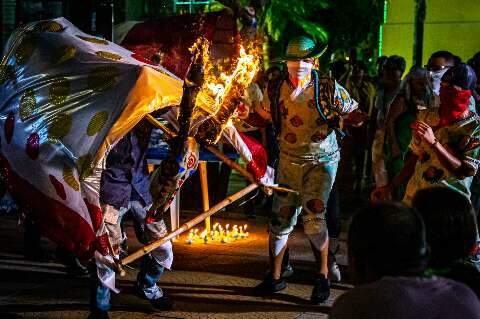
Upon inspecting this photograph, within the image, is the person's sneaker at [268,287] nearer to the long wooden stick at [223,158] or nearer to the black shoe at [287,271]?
the black shoe at [287,271]

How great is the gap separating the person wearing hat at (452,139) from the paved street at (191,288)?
149 cm

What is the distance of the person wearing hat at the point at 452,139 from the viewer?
19.5ft

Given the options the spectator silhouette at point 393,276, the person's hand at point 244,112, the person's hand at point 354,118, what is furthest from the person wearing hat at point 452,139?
the spectator silhouette at point 393,276

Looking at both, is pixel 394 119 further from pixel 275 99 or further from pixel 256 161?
pixel 256 161

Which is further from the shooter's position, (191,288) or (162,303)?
(191,288)

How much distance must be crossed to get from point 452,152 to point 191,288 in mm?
2625

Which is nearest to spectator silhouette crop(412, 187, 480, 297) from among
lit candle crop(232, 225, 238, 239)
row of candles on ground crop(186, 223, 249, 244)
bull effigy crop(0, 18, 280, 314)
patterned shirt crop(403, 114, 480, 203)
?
bull effigy crop(0, 18, 280, 314)

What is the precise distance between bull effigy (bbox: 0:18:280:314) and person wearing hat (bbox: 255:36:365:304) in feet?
3.87

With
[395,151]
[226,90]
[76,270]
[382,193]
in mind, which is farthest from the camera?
[395,151]

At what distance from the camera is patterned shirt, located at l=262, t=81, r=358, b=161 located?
6.89m

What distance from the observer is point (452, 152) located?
6078 millimetres

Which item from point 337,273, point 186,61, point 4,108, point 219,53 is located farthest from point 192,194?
point 4,108

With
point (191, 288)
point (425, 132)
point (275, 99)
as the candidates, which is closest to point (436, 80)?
point (275, 99)

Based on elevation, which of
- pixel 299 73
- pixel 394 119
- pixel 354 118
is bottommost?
pixel 394 119
